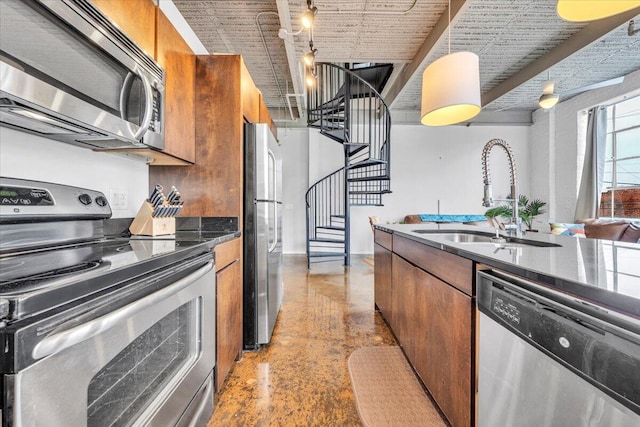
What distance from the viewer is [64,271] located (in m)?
0.72

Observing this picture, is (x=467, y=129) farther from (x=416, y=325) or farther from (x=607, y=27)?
(x=416, y=325)

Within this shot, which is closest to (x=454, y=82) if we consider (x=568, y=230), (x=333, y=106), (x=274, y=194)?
(x=274, y=194)

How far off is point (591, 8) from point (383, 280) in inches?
81.8

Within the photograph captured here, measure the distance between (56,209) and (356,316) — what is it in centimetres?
242

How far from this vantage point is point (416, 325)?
1.61 meters

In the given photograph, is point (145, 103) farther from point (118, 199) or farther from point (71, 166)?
point (118, 199)

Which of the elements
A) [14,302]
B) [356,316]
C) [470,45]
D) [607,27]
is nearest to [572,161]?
[607,27]

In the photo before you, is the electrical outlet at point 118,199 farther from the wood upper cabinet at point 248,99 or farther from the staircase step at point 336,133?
the staircase step at point 336,133

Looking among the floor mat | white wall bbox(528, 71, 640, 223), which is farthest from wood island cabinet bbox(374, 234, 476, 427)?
white wall bbox(528, 71, 640, 223)

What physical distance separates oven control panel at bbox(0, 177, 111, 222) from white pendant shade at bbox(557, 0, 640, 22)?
2249 millimetres

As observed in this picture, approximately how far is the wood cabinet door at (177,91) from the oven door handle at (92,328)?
0.95 metres

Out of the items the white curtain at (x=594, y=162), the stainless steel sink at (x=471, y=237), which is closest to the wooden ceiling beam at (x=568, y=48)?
the white curtain at (x=594, y=162)

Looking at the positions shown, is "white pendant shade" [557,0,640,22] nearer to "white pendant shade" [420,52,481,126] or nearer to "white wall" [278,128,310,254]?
"white pendant shade" [420,52,481,126]

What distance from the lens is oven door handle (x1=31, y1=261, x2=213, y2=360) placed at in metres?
0.55
